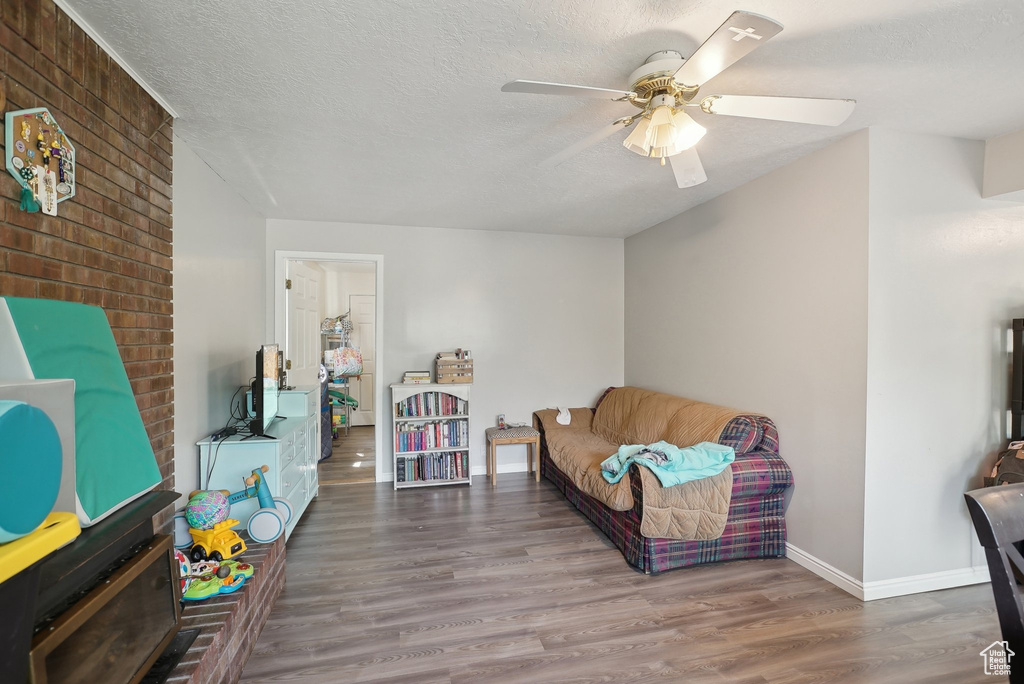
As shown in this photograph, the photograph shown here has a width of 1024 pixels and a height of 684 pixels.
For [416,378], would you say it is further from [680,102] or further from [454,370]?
[680,102]

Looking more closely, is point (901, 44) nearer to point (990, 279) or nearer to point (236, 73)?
point (990, 279)

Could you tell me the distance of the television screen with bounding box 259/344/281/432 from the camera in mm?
2769

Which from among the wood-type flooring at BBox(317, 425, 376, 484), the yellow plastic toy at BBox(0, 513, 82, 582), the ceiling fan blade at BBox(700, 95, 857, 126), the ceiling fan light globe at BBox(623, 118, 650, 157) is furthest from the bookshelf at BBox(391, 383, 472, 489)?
the yellow plastic toy at BBox(0, 513, 82, 582)

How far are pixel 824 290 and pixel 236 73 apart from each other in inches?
116

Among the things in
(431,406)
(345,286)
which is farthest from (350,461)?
(345,286)

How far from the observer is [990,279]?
8.21 feet

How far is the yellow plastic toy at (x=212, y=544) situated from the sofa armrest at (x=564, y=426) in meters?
2.80

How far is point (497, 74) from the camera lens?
5.92 feet

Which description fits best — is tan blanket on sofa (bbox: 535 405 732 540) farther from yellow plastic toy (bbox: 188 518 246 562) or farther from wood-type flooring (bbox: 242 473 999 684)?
yellow plastic toy (bbox: 188 518 246 562)

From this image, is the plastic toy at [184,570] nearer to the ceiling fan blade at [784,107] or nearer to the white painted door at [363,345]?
the ceiling fan blade at [784,107]

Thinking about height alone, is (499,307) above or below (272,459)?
above

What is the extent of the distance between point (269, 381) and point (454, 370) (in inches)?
65.9

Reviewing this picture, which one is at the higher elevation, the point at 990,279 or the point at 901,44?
the point at 901,44

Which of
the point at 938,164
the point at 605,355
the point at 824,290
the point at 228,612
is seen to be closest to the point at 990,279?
the point at 938,164
